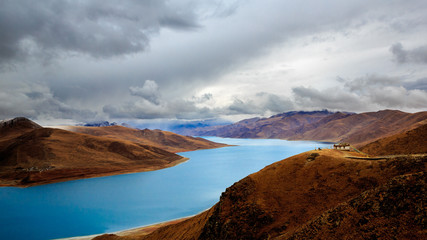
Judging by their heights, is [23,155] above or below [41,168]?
above

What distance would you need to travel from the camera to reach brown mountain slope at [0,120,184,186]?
3056 inches

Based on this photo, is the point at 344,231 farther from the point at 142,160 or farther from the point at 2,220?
the point at 142,160

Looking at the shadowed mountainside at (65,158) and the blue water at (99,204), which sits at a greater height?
Answer: the shadowed mountainside at (65,158)

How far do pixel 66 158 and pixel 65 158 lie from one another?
1.27ft

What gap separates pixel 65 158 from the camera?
9212cm

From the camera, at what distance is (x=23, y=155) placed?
87.5 m

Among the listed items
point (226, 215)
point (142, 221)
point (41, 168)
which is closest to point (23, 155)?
point (41, 168)

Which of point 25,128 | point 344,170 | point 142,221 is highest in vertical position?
point 25,128

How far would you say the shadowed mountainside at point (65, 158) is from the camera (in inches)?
3061

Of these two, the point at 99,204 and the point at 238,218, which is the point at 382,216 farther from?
the point at 99,204

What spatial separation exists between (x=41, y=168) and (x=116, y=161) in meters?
28.9

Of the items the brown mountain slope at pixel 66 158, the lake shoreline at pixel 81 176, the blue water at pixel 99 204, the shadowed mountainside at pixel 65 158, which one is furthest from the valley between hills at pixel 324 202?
the brown mountain slope at pixel 66 158

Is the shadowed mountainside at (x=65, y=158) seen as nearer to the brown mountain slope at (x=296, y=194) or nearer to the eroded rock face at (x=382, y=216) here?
the brown mountain slope at (x=296, y=194)

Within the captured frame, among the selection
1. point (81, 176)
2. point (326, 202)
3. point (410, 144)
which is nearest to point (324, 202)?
point (326, 202)
